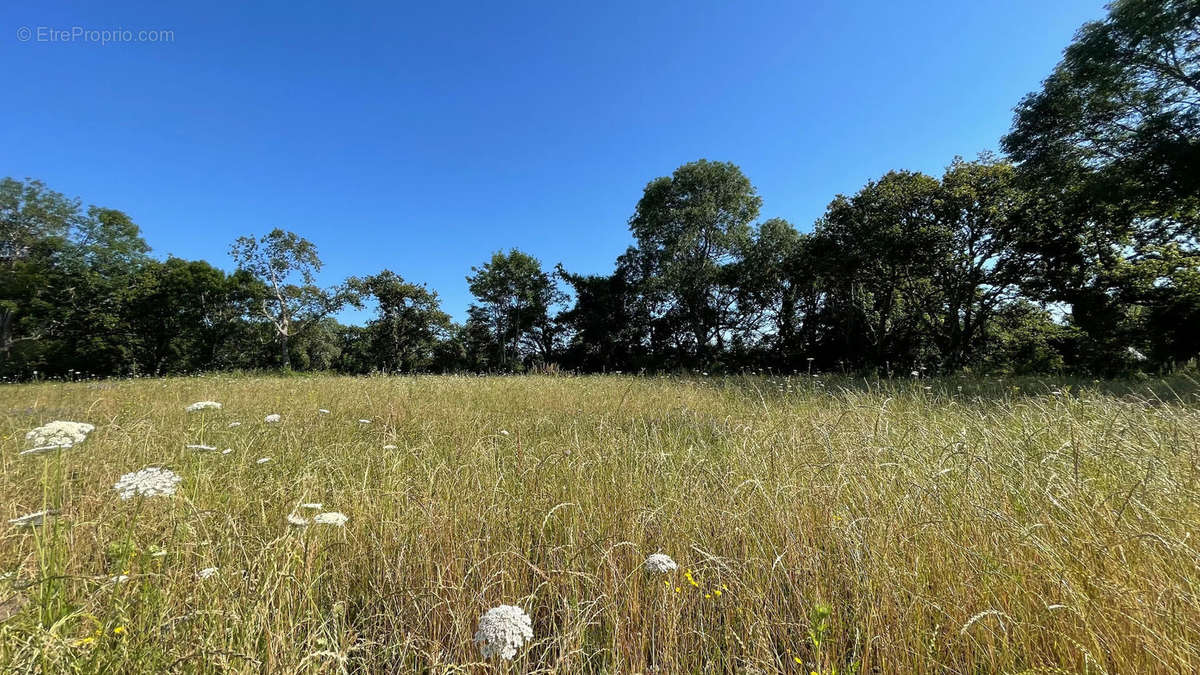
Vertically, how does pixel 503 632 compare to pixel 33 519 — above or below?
below

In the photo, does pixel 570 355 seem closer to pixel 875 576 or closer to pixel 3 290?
pixel 875 576

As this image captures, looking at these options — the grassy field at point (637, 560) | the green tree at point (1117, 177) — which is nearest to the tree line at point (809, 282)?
the green tree at point (1117, 177)

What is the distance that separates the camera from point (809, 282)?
1554 centimetres

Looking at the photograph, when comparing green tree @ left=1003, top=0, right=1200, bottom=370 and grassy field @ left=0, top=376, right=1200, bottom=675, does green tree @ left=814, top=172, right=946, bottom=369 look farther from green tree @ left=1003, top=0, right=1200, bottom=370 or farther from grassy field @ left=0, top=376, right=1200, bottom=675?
grassy field @ left=0, top=376, right=1200, bottom=675

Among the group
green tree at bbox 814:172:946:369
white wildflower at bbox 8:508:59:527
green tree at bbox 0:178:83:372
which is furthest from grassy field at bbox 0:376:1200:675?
green tree at bbox 0:178:83:372

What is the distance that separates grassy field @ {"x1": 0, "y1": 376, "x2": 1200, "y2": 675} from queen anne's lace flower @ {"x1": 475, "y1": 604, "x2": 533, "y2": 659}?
171mm

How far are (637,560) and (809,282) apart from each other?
1663 centimetres

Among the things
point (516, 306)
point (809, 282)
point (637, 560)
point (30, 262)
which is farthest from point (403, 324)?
point (637, 560)

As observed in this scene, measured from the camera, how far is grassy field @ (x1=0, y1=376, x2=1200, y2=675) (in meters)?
1.03

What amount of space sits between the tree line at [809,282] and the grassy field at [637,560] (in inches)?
456

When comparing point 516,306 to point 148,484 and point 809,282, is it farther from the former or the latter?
point 148,484

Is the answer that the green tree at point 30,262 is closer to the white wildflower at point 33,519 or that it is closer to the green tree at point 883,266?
the white wildflower at point 33,519

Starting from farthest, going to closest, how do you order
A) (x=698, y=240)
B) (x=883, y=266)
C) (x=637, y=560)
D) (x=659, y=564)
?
1. (x=698, y=240)
2. (x=883, y=266)
3. (x=637, y=560)
4. (x=659, y=564)

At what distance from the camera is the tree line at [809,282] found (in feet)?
29.5
